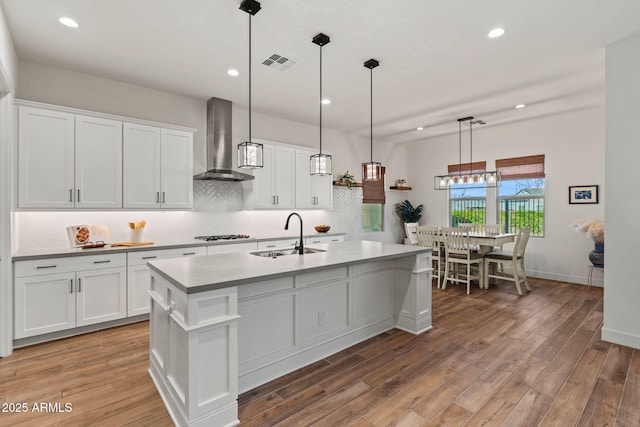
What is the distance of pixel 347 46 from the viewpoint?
322 centimetres

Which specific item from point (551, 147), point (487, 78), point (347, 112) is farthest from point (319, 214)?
point (551, 147)

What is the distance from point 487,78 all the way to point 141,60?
4.05 metres

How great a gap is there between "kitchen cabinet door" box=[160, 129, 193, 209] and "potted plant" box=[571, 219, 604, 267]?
590 centimetres

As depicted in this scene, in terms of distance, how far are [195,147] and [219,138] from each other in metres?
0.37

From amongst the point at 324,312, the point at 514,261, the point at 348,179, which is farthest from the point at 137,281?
the point at 514,261

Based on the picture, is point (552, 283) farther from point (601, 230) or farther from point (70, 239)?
point (70, 239)

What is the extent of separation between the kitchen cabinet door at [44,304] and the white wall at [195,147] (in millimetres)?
697

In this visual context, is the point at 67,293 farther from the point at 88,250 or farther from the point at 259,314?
the point at 259,314

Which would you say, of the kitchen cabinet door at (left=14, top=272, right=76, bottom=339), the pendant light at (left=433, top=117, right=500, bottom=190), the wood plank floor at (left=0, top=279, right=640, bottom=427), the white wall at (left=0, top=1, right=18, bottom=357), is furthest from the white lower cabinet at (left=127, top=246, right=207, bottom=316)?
the pendant light at (left=433, top=117, right=500, bottom=190)

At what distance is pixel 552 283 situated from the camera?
5578 millimetres

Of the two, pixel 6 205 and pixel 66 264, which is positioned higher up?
Result: pixel 6 205

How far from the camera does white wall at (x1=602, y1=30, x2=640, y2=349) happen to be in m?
3.04

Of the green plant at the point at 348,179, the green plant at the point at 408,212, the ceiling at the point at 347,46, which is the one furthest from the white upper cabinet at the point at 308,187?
the green plant at the point at 408,212

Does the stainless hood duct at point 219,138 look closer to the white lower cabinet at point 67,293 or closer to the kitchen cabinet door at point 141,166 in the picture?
the kitchen cabinet door at point 141,166
